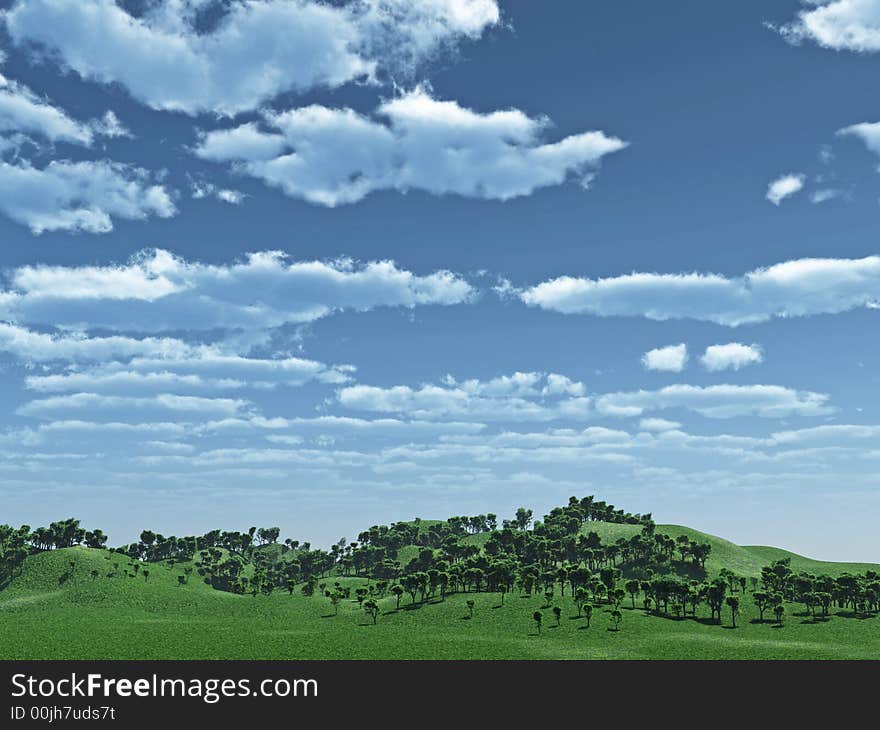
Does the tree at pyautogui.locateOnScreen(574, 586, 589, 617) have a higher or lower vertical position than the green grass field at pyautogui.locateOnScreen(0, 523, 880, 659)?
higher

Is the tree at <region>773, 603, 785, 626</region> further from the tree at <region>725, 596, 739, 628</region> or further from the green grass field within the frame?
the tree at <region>725, 596, 739, 628</region>

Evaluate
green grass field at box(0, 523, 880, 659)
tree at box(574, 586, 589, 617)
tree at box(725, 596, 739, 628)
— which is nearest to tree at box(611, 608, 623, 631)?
green grass field at box(0, 523, 880, 659)

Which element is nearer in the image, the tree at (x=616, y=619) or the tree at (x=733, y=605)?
the tree at (x=616, y=619)

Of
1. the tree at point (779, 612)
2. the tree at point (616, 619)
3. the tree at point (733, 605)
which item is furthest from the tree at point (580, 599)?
the tree at point (779, 612)

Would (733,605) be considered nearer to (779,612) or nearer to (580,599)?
(779,612)

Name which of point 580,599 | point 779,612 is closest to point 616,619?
point 580,599

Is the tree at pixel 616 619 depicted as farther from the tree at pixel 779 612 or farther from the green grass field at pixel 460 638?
the tree at pixel 779 612

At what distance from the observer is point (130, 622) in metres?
197
